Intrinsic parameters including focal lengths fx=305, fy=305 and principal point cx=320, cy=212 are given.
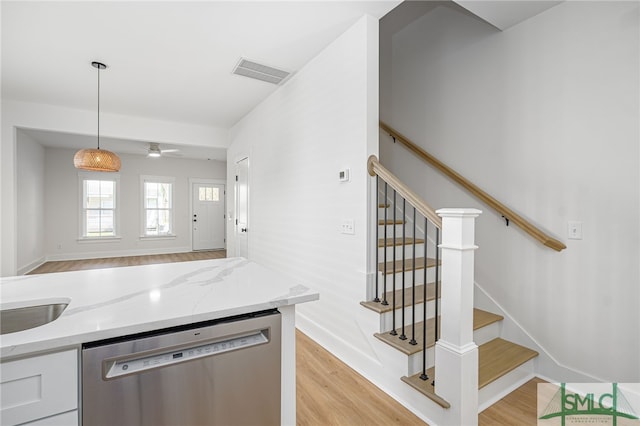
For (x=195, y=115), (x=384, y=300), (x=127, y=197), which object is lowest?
(x=384, y=300)

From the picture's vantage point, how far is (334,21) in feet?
7.98

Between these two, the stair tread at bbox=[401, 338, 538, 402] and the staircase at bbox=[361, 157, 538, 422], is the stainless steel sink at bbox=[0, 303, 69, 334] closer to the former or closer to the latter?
the staircase at bbox=[361, 157, 538, 422]

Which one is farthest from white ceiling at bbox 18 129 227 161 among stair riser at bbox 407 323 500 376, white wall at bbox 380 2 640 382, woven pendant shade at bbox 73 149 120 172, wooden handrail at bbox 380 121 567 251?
stair riser at bbox 407 323 500 376

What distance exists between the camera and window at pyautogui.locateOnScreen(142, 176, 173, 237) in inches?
323

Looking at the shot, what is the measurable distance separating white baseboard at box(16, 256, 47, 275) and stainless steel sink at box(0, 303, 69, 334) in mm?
5780

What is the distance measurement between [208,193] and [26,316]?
824 centimetres

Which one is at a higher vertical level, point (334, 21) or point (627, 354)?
point (334, 21)

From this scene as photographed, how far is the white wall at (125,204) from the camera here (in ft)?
23.6

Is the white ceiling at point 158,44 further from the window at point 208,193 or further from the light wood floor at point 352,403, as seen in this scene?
the window at point 208,193

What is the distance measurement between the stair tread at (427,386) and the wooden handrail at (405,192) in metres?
0.95

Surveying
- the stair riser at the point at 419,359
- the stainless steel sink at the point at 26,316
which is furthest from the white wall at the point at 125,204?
the stair riser at the point at 419,359

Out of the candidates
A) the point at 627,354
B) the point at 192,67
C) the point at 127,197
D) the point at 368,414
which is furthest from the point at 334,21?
the point at 127,197

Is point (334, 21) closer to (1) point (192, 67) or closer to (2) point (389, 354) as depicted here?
(1) point (192, 67)

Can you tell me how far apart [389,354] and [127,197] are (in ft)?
26.7
